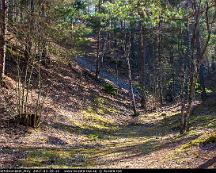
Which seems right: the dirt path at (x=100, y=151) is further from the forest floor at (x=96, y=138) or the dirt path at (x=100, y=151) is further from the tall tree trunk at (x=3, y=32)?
the tall tree trunk at (x=3, y=32)

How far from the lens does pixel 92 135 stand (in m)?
21.0

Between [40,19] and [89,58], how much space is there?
37.6m

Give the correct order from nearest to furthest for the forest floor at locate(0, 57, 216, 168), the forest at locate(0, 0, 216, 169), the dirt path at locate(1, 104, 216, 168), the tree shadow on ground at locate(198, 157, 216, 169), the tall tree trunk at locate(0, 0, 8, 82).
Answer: the tree shadow on ground at locate(198, 157, 216, 169)
the dirt path at locate(1, 104, 216, 168)
the forest floor at locate(0, 57, 216, 168)
the forest at locate(0, 0, 216, 169)
the tall tree trunk at locate(0, 0, 8, 82)

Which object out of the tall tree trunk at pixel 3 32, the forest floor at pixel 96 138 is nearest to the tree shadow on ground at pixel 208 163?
the forest floor at pixel 96 138

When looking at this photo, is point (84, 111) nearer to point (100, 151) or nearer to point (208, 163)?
point (100, 151)

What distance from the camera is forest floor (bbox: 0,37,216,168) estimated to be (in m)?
13.2

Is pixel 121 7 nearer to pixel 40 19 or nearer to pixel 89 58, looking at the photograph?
pixel 40 19

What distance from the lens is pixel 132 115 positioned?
32094mm

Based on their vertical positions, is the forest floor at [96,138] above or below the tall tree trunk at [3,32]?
below

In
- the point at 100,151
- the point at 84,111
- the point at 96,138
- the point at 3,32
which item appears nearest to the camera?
the point at 100,151

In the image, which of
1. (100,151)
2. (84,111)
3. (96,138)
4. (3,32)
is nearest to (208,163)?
(100,151)

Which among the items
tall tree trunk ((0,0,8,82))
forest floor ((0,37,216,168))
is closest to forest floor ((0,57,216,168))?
forest floor ((0,37,216,168))

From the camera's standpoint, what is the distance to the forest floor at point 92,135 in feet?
43.3

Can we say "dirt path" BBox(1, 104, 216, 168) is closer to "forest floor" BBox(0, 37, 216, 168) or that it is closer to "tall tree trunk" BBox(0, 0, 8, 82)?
"forest floor" BBox(0, 37, 216, 168)
